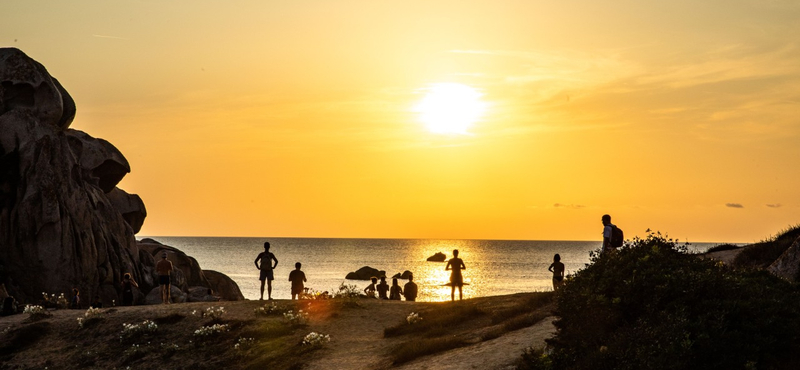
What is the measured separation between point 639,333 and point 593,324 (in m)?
1.29

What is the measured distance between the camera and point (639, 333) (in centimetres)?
1611

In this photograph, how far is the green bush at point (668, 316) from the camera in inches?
591

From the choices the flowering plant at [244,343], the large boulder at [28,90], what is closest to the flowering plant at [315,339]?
the flowering plant at [244,343]

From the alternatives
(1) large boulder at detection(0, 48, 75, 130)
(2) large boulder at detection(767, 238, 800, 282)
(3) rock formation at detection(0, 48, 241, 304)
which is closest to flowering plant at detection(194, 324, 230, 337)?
(3) rock formation at detection(0, 48, 241, 304)

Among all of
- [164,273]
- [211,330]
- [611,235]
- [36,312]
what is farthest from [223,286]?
[611,235]

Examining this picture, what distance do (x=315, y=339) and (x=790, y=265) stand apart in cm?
1571

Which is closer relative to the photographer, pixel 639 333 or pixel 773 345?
pixel 773 345

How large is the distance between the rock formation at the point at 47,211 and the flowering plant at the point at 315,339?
21.8 metres

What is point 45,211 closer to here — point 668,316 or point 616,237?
point 616,237

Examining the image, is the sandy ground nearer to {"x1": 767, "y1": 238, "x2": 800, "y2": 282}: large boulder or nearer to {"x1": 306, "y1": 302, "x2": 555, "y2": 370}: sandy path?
{"x1": 306, "y1": 302, "x2": 555, "y2": 370}: sandy path

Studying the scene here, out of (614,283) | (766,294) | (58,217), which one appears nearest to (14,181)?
(58,217)

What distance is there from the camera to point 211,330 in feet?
93.6

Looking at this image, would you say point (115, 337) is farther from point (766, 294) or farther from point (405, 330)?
point (766, 294)

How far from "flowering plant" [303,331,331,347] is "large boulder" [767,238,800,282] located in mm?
14783
